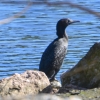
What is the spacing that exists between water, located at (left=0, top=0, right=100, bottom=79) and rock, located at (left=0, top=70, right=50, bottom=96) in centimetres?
358

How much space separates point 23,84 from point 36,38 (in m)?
7.97

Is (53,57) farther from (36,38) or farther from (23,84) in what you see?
(36,38)

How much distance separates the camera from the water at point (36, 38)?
12656 mm

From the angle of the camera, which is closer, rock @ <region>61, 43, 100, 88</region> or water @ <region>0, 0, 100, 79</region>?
rock @ <region>61, 43, 100, 88</region>

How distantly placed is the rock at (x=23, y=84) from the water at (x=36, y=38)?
358cm

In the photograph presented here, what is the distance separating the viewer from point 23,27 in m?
17.2

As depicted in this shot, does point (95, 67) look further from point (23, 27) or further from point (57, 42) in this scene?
point (23, 27)

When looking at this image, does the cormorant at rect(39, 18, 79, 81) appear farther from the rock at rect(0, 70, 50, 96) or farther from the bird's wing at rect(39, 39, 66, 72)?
the rock at rect(0, 70, 50, 96)

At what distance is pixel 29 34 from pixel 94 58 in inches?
308

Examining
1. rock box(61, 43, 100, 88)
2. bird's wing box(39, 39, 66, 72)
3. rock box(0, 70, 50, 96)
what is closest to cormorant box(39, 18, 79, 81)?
bird's wing box(39, 39, 66, 72)

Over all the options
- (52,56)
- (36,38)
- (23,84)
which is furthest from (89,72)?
(36,38)

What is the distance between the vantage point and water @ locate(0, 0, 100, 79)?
12.7 metres

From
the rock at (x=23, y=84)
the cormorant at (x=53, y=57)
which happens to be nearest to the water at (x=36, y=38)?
the cormorant at (x=53, y=57)

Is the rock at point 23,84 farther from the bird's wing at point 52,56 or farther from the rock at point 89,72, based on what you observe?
the bird's wing at point 52,56
